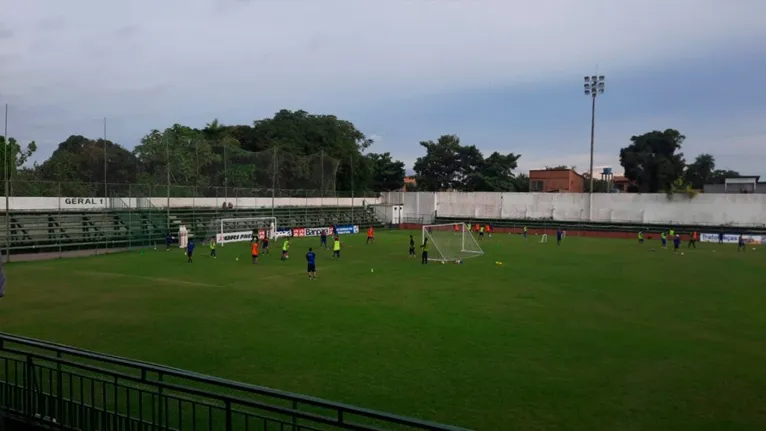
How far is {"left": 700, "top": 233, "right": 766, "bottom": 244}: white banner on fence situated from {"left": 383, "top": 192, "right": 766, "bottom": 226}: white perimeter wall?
442cm

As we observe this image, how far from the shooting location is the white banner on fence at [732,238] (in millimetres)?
49375

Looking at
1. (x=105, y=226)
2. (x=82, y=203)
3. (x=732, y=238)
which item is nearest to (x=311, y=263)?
(x=105, y=226)

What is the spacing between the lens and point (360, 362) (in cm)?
1172

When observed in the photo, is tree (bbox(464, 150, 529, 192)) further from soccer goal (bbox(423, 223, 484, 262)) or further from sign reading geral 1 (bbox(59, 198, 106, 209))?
sign reading geral 1 (bbox(59, 198, 106, 209))

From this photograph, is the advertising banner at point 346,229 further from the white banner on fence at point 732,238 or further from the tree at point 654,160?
the tree at point 654,160

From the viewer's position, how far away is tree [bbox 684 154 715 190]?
83.1m

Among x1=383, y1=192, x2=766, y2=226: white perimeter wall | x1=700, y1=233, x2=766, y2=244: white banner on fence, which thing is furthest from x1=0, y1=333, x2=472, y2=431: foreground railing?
x1=383, y1=192, x2=766, y2=226: white perimeter wall

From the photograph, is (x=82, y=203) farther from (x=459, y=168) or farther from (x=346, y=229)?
(x=459, y=168)

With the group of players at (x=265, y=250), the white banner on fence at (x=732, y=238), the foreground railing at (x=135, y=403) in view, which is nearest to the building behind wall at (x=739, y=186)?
the white banner on fence at (x=732, y=238)

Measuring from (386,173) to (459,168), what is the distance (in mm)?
11139

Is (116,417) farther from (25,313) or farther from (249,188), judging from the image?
(249,188)

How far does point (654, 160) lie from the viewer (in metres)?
76.9

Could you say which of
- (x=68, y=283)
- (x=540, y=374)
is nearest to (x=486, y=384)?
(x=540, y=374)

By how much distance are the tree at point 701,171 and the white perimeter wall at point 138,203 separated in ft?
182
